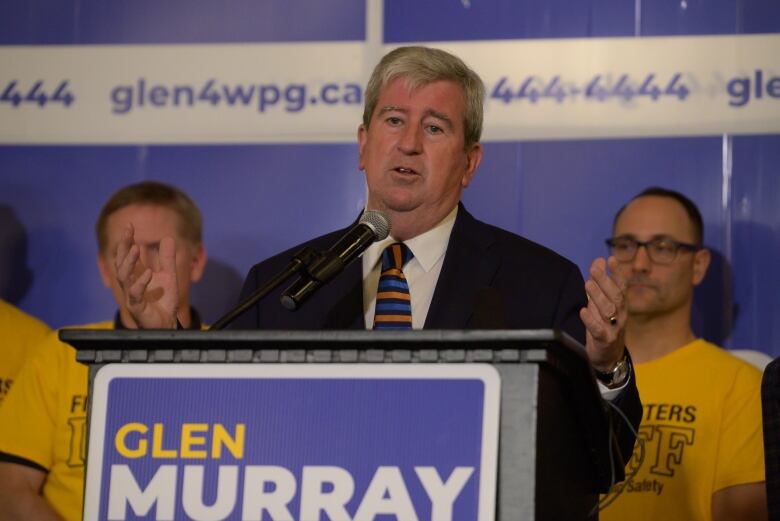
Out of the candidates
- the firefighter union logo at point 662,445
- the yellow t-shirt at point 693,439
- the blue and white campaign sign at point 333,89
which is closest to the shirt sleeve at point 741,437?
the yellow t-shirt at point 693,439

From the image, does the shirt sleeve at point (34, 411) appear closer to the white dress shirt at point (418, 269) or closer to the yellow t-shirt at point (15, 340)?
the yellow t-shirt at point (15, 340)

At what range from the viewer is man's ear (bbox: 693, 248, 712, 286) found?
4125mm

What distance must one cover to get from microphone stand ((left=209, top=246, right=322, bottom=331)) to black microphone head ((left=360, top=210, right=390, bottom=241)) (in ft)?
0.50

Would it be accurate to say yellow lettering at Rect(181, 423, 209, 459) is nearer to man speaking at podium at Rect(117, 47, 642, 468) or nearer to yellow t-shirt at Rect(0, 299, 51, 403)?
man speaking at podium at Rect(117, 47, 642, 468)

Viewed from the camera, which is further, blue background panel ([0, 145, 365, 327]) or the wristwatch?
blue background panel ([0, 145, 365, 327])

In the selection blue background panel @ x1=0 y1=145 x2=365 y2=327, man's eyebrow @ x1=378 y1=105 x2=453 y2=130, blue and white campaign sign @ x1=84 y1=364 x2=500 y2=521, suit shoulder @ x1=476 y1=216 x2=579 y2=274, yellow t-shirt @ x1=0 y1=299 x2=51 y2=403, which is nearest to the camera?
blue and white campaign sign @ x1=84 y1=364 x2=500 y2=521

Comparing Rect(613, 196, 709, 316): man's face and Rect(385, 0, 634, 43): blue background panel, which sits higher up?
Rect(385, 0, 634, 43): blue background panel

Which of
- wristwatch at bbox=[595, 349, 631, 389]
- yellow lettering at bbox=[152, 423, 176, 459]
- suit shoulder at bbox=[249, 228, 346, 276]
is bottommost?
yellow lettering at bbox=[152, 423, 176, 459]

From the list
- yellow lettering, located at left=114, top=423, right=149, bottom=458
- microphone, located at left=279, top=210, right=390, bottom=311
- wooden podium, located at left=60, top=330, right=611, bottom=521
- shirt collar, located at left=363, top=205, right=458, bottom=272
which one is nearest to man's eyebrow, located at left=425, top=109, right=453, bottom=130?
shirt collar, located at left=363, top=205, right=458, bottom=272

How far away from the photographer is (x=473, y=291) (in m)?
2.61

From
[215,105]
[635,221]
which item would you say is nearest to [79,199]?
[215,105]

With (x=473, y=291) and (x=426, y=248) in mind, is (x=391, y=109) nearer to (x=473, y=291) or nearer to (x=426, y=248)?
(x=426, y=248)

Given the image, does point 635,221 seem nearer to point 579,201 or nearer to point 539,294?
point 579,201

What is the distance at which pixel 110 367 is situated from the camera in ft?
5.72
